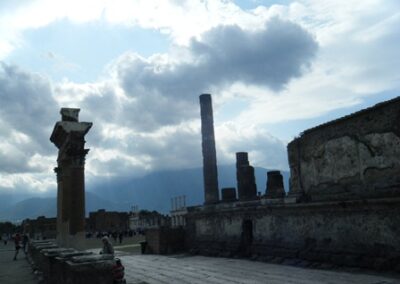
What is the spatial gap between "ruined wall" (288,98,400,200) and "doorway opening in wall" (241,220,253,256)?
301 cm

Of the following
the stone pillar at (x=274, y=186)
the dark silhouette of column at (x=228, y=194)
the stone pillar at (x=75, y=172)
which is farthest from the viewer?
the dark silhouette of column at (x=228, y=194)

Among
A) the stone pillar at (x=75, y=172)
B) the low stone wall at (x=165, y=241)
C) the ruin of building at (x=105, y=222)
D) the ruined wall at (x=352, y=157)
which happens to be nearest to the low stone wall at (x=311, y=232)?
the ruined wall at (x=352, y=157)

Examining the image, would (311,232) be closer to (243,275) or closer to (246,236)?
(243,275)

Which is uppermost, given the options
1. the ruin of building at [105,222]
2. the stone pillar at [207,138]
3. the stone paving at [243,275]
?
the stone pillar at [207,138]

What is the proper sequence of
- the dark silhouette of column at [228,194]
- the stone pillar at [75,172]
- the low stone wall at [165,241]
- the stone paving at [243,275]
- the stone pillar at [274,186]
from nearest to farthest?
the stone paving at [243,275], the stone pillar at [75,172], the stone pillar at [274,186], the low stone wall at [165,241], the dark silhouette of column at [228,194]

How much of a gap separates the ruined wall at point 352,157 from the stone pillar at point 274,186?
167 centimetres

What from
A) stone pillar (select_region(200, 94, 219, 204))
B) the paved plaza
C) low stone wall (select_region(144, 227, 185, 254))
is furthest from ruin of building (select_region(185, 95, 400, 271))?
stone pillar (select_region(200, 94, 219, 204))

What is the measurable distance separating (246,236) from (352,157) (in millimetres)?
6450

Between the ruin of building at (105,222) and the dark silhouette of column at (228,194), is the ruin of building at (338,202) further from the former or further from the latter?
the ruin of building at (105,222)

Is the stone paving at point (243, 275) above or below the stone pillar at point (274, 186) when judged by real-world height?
below

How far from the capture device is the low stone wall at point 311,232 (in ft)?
34.3

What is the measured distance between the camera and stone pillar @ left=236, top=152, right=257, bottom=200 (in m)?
21.2

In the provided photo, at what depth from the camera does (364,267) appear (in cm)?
1079

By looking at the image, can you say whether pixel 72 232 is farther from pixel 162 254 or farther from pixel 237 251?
pixel 162 254
